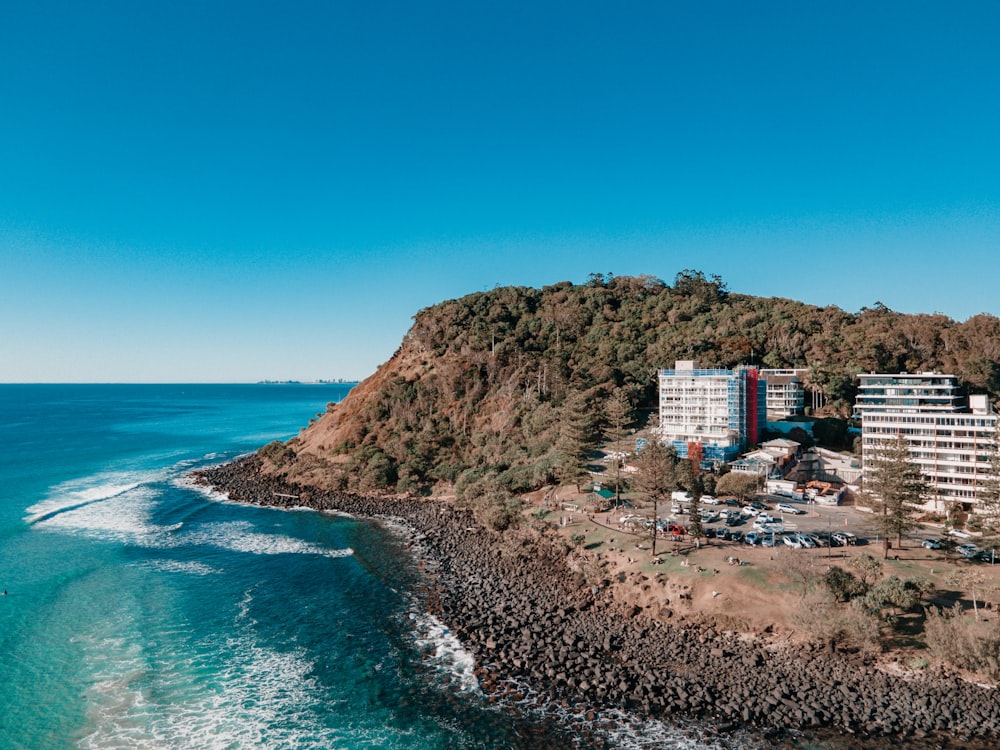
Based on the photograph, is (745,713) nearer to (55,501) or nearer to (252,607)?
(252,607)

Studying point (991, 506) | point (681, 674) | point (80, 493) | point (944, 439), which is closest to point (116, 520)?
point (80, 493)

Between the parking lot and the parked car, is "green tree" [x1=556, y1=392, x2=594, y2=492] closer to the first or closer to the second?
the parking lot

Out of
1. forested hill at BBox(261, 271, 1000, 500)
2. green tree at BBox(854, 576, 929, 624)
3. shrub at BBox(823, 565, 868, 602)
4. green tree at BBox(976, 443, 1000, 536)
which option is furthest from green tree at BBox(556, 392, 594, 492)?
green tree at BBox(976, 443, 1000, 536)

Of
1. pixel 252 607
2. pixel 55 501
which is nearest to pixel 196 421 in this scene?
pixel 55 501

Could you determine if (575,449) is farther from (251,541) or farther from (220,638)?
(220,638)

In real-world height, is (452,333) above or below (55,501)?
above

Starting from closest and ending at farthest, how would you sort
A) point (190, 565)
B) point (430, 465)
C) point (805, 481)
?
point (190, 565), point (805, 481), point (430, 465)
